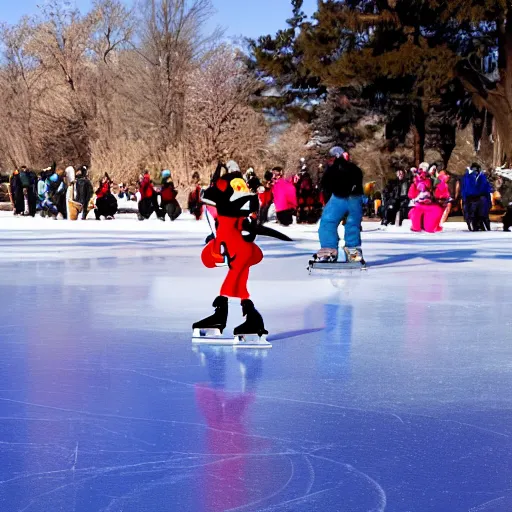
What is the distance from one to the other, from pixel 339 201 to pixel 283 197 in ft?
48.1

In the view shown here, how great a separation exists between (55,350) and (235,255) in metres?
1.40

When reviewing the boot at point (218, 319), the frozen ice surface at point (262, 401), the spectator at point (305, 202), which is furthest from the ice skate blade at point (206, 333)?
the spectator at point (305, 202)

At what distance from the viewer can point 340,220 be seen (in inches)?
600

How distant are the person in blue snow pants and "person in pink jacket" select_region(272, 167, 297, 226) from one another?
13408 mm

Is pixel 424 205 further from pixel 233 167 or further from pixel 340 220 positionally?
pixel 233 167

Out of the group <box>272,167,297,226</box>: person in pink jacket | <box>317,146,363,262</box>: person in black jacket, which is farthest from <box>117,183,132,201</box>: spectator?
<box>317,146,363,262</box>: person in black jacket

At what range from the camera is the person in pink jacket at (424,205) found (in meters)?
26.2

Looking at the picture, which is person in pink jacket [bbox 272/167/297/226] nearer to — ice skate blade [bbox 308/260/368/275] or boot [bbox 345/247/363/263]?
boot [bbox 345/247/363/263]

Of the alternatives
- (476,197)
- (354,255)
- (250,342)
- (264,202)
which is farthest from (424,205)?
(250,342)

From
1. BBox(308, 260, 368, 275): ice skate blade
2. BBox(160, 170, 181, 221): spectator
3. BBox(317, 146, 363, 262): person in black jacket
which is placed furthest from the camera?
BBox(160, 170, 181, 221): spectator

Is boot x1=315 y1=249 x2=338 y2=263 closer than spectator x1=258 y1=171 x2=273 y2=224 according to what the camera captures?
Yes

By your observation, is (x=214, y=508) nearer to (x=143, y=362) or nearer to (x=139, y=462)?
(x=139, y=462)

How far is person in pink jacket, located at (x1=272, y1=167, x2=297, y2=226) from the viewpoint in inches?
1154

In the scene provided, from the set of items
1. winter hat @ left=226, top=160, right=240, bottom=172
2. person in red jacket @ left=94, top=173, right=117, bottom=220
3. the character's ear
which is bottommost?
person in red jacket @ left=94, top=173, right=117, bottom=220
